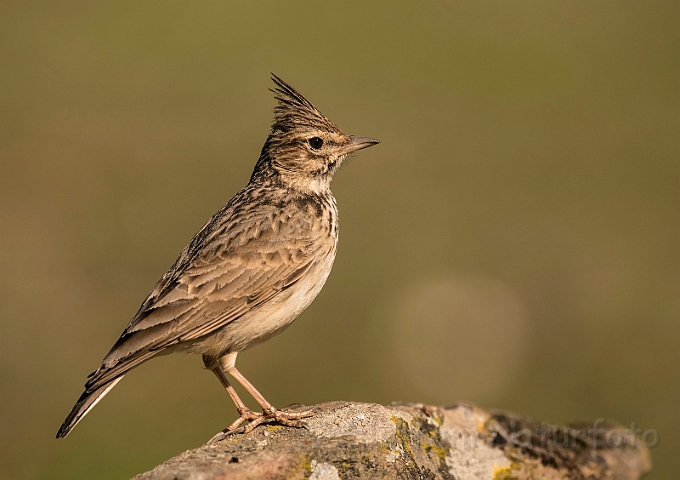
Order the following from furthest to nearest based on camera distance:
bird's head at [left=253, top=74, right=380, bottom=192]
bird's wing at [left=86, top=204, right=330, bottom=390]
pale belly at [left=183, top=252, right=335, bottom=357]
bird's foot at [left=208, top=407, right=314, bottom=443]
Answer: bird's head at [left=253, top=74, right=380, bottom=192] → pale belly at [left=183, top=252, right=335, bottom=357] → bird's wing at [left=86, top=204, right=330, bottom=390] → bird's foot at [left=208, top=407, right=314, bottom=443]

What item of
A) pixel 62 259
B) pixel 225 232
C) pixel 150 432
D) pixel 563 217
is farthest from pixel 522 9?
pixel 225 232

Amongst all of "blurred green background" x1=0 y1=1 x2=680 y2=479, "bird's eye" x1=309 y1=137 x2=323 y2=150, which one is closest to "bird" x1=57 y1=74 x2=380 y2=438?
"bird's eye" x1=309 y1=137 x2=323 y2=150

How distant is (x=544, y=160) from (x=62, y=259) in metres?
11.2

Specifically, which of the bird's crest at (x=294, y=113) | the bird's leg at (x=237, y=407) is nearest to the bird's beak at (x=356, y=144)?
the bird's crest at (x=294, y=113)

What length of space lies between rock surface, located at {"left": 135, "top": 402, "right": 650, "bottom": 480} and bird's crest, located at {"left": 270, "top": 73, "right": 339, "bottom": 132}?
88.5 inches

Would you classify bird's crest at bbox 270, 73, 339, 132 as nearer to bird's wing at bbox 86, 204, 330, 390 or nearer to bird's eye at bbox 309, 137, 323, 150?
bird's eye at bbox 309, 137, 323, 150

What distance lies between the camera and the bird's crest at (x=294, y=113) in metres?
6.92

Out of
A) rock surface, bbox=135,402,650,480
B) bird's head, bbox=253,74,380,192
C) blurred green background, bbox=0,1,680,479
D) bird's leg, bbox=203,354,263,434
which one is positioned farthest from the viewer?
blurred green background, bbox=0,1,680,479

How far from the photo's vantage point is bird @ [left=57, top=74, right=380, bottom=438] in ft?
18.4

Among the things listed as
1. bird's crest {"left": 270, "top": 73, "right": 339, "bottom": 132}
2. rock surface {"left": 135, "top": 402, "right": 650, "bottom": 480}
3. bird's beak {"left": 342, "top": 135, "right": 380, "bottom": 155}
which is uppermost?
bird's crest {"left": 270, "top": 73, "right": 339, "bottom": 132}

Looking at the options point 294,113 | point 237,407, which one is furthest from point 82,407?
point 294,113

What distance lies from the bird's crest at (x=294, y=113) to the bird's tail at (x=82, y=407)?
2.49 m

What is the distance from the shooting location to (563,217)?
17609 mm

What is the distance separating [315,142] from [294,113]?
0.94ft
